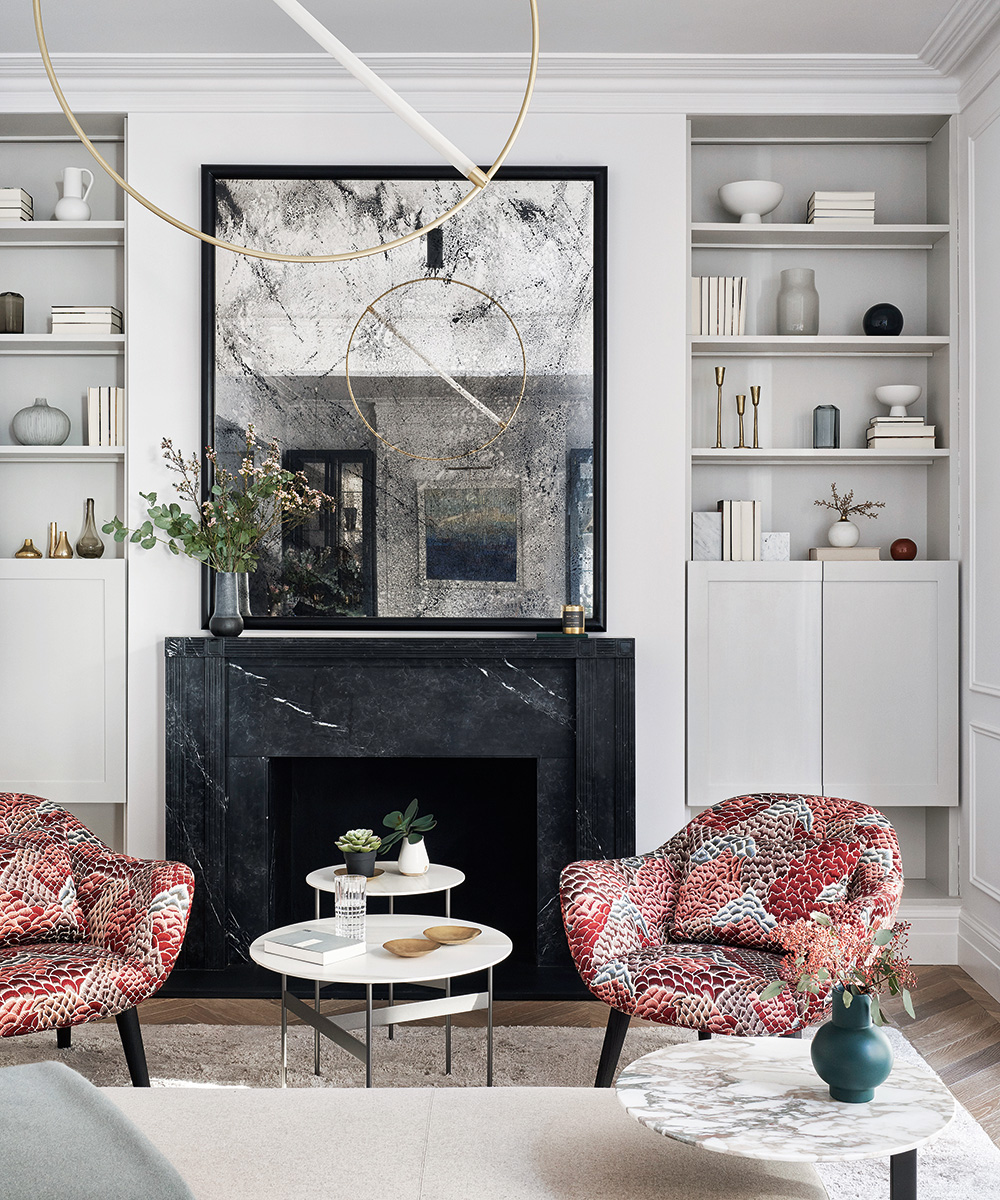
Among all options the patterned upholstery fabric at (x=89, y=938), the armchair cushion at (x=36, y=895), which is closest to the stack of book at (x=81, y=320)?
the patterned upholstery fabric at (x=89, y=938)

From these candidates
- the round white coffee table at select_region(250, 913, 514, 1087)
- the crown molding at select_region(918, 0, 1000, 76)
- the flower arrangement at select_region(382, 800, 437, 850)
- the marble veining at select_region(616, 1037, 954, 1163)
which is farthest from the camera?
the crown molding at select_region(918, 0, 1000, 76)

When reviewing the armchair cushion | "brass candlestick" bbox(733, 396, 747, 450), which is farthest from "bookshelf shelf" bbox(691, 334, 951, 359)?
the armchair cushion

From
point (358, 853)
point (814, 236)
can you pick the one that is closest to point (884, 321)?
point (814, 236)

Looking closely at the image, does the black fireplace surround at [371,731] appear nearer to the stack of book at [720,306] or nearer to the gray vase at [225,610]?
the gray vase at [225,610]

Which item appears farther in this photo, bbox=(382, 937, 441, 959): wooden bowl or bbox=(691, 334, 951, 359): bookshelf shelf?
bbox=(691, 334, 951, 359): bookshelf shelf

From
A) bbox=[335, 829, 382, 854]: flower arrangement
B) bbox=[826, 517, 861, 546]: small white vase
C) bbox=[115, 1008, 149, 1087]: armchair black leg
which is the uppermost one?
bbox=[826, 517, 861, 546]: small white vase

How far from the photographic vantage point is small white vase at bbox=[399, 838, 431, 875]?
3.04 m

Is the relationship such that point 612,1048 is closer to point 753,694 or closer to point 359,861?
point 359,861

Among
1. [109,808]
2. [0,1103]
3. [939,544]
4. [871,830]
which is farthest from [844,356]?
[0,1103]

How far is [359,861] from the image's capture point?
2871 millimetres

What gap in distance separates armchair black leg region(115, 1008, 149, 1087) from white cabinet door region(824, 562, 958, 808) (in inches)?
→ 95.3

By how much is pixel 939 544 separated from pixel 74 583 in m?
3.19

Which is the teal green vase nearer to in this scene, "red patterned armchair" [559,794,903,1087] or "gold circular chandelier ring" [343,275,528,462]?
"red patterned armchair" [559,794,903,1087]

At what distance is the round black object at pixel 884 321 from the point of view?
3.89 m
